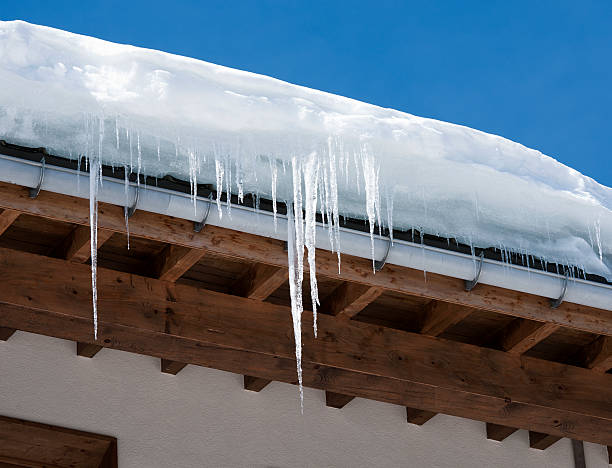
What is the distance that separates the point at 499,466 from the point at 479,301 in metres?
1.95

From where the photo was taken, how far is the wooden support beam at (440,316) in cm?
437

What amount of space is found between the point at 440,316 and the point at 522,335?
401mm

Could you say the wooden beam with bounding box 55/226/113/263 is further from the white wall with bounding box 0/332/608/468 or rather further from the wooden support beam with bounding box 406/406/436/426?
the wooden support beam with bounding box 406/406/436/426

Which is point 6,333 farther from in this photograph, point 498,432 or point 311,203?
point 498,432

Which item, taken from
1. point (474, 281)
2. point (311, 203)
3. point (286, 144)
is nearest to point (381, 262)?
point (474, 281)

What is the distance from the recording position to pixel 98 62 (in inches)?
124

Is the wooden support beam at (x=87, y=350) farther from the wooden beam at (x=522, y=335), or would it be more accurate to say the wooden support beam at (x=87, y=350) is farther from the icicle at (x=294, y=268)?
the wooden beam at (x=522, y=335)

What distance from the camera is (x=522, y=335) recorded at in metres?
4.58

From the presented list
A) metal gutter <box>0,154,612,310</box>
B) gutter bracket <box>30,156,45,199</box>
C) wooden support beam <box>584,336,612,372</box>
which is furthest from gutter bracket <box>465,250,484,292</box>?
gutter bracket <box>30,156,45,199</box>

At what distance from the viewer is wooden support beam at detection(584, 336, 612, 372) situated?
4.75m

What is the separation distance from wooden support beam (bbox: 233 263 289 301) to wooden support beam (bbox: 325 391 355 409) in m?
1.13

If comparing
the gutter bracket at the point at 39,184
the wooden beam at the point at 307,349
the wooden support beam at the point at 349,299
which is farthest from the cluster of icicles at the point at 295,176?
the wooden support beam at the point at 349,299

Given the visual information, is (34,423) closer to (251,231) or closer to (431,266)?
(251,231)

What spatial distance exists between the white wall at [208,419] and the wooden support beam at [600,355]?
976mm
